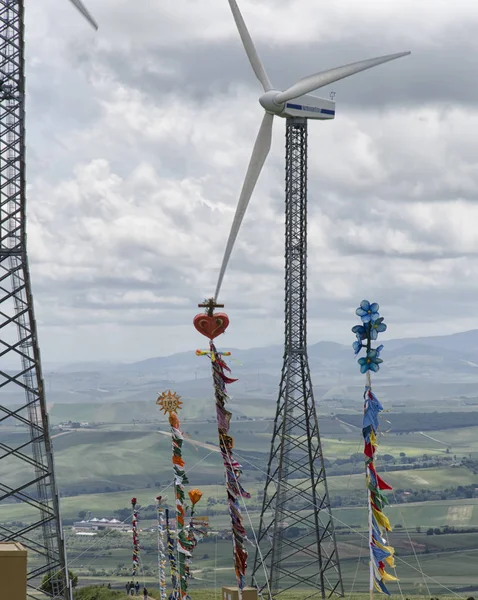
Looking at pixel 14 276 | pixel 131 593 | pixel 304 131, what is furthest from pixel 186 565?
pixel 131 593

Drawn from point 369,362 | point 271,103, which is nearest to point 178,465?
point 369,362

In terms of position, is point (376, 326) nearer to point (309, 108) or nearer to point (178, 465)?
point (178, 465)

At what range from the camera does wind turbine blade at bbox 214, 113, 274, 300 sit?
76.8m

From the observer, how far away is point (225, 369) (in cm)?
5897

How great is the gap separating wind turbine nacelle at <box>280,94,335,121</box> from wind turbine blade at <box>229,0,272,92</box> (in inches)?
75.3

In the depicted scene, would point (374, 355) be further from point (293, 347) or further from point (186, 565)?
point (293, 347)

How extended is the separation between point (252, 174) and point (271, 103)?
1009 centimetres

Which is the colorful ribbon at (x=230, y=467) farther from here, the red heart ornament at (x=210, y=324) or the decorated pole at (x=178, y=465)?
the decorated pole at (x=178, y=465)

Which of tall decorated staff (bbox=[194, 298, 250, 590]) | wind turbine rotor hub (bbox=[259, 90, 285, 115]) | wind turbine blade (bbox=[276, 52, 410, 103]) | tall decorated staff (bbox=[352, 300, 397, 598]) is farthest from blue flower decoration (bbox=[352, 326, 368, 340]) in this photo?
wind turbine rotor hub (bbox=[259, 90, 285, 115])

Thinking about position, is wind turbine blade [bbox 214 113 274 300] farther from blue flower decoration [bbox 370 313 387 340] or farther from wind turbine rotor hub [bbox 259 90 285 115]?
blue flower decoration [bbox 370 313 387 340]

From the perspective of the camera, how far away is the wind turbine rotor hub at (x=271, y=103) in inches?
3602

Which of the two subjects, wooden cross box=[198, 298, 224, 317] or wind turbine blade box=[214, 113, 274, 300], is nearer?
wooden cross box=[198, 298, 224, 317]

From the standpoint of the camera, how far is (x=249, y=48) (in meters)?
89.5

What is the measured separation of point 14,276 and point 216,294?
1669cm
